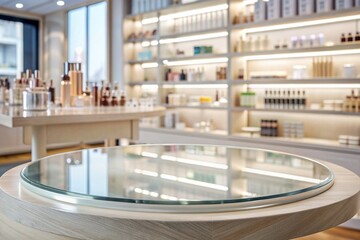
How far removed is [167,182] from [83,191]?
0.21 meters

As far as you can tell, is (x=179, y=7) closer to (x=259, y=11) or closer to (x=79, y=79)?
(x=259, y=11)

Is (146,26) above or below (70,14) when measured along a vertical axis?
below

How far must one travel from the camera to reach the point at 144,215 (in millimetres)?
687

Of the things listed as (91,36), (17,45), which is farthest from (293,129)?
(17,45)

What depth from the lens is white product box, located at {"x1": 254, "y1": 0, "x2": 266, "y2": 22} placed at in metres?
4.48

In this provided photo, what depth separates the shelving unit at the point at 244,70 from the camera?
409 cm

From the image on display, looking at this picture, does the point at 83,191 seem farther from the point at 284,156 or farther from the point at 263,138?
the point at 263,138

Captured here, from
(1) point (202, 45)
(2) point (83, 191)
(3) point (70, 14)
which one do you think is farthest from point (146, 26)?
(2) point (83, 191)

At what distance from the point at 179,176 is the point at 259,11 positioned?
12.9 feet

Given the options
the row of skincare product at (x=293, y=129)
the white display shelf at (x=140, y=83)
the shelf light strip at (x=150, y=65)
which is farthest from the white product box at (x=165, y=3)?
the row of skincare product at (x=293, y=129)

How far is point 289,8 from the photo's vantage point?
13.9 feet

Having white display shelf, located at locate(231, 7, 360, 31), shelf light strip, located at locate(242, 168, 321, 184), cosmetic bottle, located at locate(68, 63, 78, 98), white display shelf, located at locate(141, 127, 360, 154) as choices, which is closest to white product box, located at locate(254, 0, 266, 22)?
white display shelf, located at locate(231, 7, 360, 31)

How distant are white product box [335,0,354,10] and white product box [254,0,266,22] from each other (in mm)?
851

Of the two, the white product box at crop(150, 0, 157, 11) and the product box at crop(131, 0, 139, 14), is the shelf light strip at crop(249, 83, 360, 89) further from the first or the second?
the product box at crop(131, 0, 139, 14)
